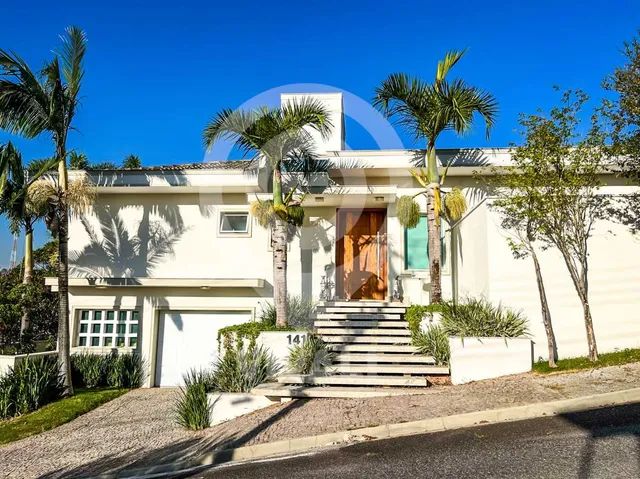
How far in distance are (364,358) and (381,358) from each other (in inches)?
13.1

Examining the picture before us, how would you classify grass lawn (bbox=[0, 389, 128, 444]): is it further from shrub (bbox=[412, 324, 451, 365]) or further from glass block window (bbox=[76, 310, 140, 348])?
shrub (bbox=[412, 324, 451, 365])

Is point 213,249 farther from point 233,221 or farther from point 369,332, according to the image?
point 369,332

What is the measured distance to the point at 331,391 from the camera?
7.67 meters

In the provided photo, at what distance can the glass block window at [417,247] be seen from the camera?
12.7 m

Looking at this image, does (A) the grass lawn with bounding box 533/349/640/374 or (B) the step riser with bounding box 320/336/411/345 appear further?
(B) the step riser with bounding box 320/336/411/345

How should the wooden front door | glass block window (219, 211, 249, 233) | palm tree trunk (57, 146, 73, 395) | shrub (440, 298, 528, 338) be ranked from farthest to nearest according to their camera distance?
1. glass block window (219, 211, 249, 233)
2. the wooden front door
3. palm tree trunk (57, 146, 73, 395)
4. shrub (440, 298, 528, 338)

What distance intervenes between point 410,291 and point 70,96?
368 inches

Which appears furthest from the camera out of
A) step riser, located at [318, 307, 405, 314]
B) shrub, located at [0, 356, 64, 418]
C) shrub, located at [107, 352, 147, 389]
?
shrub, located at [107, 352, 147, 389]

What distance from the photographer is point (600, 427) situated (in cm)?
536

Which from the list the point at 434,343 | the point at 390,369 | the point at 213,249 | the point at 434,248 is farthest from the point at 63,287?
the point at 434,248

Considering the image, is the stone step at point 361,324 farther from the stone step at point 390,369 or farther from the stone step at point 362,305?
the stone step at point 390,369

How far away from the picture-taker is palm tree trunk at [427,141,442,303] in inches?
406

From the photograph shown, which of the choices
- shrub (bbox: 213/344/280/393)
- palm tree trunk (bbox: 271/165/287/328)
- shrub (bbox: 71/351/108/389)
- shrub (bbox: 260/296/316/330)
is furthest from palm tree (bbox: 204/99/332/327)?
shrub (bbox: 71/351/108/389)

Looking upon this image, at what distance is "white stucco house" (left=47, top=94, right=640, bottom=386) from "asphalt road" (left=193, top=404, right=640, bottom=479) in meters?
6.33
